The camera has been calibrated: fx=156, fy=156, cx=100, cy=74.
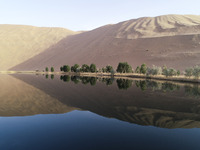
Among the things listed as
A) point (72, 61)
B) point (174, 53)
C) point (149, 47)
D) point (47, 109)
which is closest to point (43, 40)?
point (72, 61)

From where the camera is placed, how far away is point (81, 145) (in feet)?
28.1

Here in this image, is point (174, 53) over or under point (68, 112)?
over

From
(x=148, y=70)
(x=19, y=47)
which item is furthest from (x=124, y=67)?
(x=19, y=47)

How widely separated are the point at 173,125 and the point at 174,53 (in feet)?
344

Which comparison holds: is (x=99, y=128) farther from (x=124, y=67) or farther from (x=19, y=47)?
(x=19, y=47)

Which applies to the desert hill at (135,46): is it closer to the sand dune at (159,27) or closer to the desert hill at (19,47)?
the sand dune at (159,27)

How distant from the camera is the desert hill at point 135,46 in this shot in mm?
104688

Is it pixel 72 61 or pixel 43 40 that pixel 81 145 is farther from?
pixel 43 40

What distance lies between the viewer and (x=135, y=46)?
125250mm

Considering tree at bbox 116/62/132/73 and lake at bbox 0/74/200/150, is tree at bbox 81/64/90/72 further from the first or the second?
lake at bbox 0/74/200/150

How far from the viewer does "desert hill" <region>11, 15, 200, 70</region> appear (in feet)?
343

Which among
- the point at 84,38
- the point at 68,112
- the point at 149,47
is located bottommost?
the point at 68,112

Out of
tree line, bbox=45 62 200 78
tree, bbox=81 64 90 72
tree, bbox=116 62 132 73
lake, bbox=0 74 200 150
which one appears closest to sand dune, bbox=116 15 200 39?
tree line, bbox=45 62 200 78

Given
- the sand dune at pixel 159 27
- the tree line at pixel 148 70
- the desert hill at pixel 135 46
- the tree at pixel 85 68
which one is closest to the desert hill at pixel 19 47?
the desert hill at pixel 135 46
